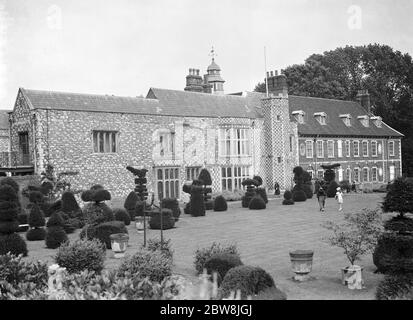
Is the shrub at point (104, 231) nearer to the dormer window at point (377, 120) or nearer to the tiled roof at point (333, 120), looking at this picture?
the tiled roof at point (333, 120)

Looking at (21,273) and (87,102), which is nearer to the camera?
(21,273)

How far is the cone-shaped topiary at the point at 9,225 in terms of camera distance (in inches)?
723

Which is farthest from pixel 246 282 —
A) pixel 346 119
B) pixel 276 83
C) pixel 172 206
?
pixel 346 119

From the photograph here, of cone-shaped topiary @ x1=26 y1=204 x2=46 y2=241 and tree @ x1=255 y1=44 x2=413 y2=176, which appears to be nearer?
cone-shaped topiary @ x1=26 y1=204 x2=46 y2=241

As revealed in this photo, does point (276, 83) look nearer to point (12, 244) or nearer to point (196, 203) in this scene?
point (196, 203)

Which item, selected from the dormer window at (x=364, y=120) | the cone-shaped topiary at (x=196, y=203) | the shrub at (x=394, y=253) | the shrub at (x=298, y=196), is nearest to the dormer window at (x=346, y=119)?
the dormer window at (x=364, y=120)

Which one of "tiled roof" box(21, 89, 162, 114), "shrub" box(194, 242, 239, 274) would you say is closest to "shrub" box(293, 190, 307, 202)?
"tiled roof" box(21, 89, 162, 114)

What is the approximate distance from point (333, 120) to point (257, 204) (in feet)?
76.9

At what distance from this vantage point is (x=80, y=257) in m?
15.5

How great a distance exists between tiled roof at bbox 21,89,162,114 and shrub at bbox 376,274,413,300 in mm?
26210

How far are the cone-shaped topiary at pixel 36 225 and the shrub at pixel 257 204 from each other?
14.8 metres

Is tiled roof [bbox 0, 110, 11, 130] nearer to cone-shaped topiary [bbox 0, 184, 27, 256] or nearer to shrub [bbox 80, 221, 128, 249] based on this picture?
shrub [bbox 80, 221, 128, 249]

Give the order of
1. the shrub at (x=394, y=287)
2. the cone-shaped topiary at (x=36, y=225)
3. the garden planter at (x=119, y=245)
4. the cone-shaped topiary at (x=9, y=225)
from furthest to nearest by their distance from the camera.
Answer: the cone-shaped topiary at (x=36, y=225) < the garden planter at (x=119, y=245) < the cone-shaped topiary at (x=9, y=225) < the shrub at (x=394, y=287)

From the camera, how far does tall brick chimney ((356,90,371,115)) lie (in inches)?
2342
